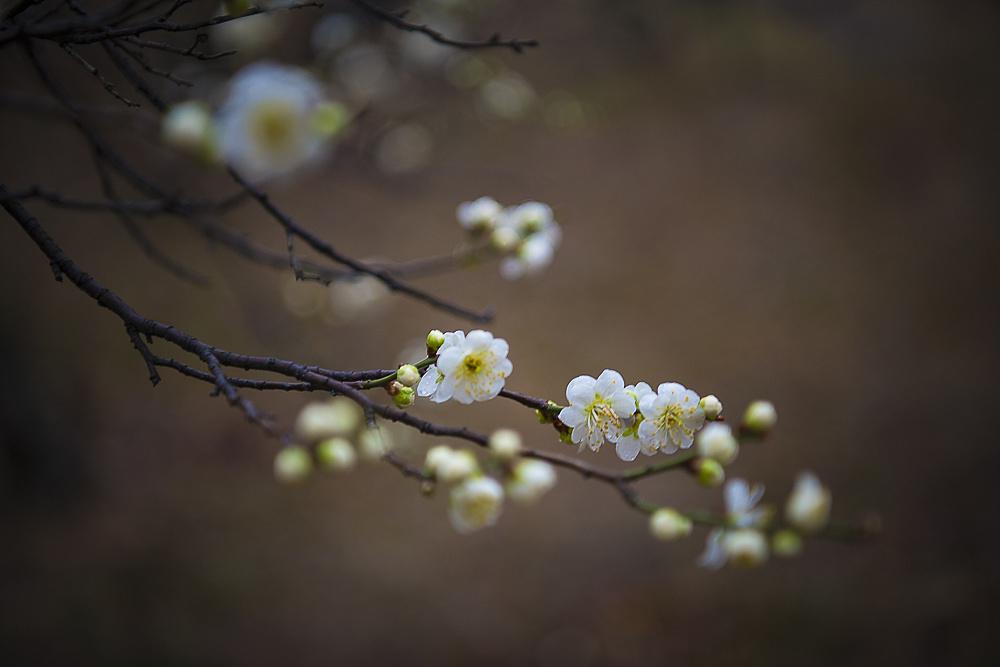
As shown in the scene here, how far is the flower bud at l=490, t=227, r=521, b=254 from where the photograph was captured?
942 millimetres

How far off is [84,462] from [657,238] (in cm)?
226

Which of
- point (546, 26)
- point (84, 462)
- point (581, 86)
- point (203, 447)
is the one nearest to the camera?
point (84, 462)

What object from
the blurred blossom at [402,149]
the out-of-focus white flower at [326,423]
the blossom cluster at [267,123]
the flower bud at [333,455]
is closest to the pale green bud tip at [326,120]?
the blossom cluster at [267,123]

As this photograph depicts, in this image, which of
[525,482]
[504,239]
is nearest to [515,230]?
[504,239]

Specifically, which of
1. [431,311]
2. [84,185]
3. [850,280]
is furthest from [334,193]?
[850,280]

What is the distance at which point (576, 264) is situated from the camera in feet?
9.14

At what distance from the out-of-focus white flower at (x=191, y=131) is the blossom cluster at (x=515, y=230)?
40 cm

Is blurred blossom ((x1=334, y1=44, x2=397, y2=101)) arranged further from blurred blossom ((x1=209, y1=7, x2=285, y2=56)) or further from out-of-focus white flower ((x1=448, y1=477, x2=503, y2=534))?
out-of-focus white flower ((x1=448, y1=477, x2=503, y2=534))

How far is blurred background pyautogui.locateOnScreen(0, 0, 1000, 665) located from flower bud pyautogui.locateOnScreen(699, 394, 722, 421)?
86 centimetres

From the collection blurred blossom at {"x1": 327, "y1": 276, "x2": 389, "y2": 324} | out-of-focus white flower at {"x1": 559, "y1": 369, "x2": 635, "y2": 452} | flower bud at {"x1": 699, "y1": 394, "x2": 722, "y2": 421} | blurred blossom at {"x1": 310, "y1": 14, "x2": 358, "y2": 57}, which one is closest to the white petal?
out-of-focus white flower at {"x1": 559, "y1": 369, "x2": 635, "y2": 452}

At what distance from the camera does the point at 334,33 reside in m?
1.90

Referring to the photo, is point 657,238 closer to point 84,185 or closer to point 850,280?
point 850,280

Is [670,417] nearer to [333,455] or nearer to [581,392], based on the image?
[581,392]

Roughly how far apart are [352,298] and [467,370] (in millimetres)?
1547
